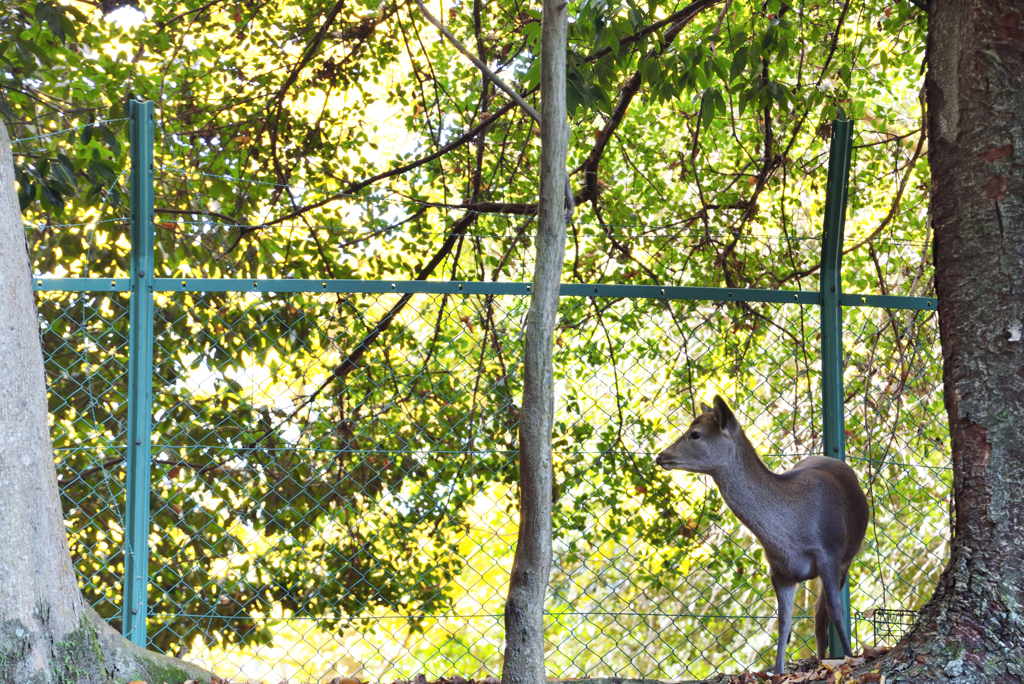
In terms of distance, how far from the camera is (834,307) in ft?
11.5

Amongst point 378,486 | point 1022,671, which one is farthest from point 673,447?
point 378,486

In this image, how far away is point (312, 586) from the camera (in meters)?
6.13

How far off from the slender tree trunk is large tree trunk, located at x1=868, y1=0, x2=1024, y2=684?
104cm

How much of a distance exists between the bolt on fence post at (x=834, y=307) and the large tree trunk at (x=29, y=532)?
2.72m

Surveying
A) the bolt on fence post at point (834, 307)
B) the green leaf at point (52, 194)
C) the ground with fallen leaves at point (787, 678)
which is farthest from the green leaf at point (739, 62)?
the green leaf at point (52, 194)

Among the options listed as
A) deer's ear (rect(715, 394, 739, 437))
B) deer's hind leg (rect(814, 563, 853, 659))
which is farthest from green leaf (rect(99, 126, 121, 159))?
deer's hind leg (rect(814, 563, 853, 659))

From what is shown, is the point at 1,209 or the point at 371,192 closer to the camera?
the point at 1,209

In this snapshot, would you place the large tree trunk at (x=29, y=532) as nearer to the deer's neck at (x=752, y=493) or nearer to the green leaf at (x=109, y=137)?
the green leaf at (x=109, y=137)

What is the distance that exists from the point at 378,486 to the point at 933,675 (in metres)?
4.55

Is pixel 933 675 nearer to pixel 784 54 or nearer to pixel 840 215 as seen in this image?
pixel 840 215

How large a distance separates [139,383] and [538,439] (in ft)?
5.89

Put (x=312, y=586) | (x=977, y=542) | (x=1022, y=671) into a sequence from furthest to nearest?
(x=312, y=586) < (x=977, y=542) < (x=1022, y=671)

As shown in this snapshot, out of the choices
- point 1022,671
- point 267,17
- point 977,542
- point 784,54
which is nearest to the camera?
point 1022,671

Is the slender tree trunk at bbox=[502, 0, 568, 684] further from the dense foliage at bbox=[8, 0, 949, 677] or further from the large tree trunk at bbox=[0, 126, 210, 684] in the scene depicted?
the dense foliage at bbox=[8, 0, 949, 677]
